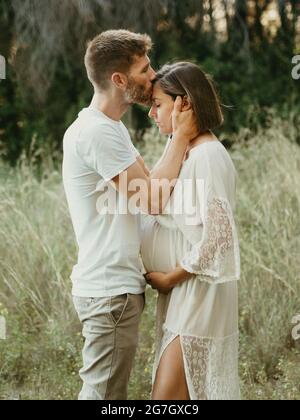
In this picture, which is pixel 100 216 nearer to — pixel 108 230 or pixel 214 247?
pixel 108 230

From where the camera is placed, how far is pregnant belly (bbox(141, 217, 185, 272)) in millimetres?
2727

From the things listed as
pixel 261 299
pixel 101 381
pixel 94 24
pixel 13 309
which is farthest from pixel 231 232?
pixel 94 24

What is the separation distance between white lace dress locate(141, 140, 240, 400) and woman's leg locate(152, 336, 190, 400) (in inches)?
1.0

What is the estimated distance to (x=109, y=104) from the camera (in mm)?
2748

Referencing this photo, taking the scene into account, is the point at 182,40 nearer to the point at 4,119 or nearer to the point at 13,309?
the point at 4,119

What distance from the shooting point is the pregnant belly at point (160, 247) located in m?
2.73

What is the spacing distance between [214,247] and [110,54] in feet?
→ 2.74

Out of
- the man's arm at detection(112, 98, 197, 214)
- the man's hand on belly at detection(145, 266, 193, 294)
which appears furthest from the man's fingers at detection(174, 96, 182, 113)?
the man's hand on belly at detection(145, 266, 193, 294)

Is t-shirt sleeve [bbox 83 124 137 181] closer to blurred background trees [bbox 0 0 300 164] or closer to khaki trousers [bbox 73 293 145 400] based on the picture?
khaki trousers [bbox 73 293 145 400]

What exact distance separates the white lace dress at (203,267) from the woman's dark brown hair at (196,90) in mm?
100

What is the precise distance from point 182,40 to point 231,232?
571 centimetres

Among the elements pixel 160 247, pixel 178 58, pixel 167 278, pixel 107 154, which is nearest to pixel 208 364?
pixel 167 278

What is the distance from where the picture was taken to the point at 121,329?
267cm

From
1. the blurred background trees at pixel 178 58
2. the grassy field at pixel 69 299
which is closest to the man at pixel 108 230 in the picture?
the grassy field at pixel 69 299
